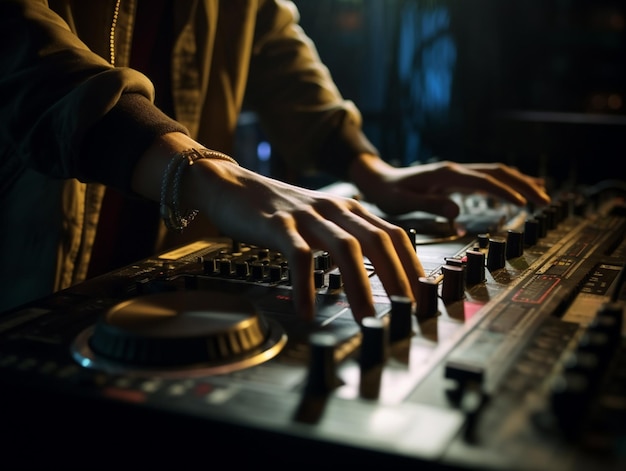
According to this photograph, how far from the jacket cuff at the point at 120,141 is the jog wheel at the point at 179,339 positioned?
0.85ft

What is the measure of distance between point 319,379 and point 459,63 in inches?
119

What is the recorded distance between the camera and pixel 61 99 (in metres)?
1.03

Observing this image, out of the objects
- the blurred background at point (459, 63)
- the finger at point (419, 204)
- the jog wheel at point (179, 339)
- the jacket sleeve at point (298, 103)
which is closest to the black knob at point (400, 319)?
the jog wheel at point (179, 339)

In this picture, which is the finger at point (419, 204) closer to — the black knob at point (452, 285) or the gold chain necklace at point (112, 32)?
the black knob at point (452, 285)

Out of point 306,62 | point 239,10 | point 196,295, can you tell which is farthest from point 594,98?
point 196,295

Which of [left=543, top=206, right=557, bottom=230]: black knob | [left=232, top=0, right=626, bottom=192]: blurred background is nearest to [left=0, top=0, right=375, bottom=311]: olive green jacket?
[left=543, top=206, right=557, bottom=230]: black knob

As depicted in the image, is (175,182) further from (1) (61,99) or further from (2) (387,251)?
(2) (387,251)

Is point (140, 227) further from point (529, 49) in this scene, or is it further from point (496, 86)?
point (529, 49)

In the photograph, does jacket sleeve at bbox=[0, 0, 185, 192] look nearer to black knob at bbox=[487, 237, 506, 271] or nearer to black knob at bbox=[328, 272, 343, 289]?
A: black knob at bbox=[328, 272, 343, 289]

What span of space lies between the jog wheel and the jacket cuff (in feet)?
0.85

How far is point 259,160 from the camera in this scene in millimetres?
3580

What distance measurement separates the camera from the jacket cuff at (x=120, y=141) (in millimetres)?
1012

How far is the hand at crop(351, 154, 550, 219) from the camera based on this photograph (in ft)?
5.10

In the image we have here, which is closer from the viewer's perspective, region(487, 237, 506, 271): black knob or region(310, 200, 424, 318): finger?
region(310, 200, 424, 318): finger
